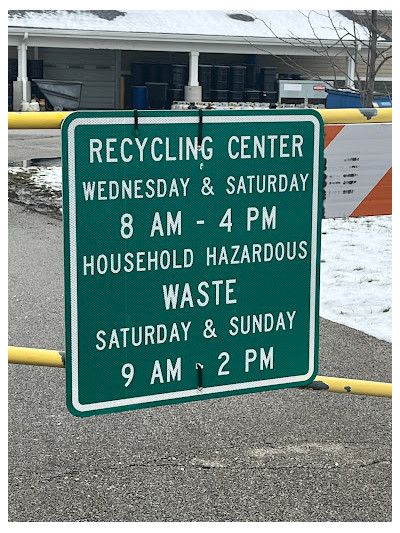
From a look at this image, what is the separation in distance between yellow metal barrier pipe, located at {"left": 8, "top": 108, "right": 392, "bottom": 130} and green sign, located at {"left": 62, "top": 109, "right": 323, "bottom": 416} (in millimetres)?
259

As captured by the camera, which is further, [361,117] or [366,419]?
[366,419]

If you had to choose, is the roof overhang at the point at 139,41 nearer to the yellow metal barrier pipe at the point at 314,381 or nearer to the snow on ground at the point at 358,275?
the snow on ground at the point at 358,275

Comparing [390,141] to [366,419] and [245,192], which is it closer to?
[245,192]

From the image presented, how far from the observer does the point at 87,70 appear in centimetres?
3378

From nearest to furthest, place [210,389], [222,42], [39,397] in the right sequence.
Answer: [210,389]
[39,397]
[222,42]

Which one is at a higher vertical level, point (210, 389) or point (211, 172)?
point (211, 172)

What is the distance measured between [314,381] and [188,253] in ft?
2.41

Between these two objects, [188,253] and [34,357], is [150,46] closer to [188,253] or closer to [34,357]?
[34,357]

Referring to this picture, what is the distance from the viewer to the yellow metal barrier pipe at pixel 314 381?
10.00ft

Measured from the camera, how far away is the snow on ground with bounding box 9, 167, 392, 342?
7.19 metres
